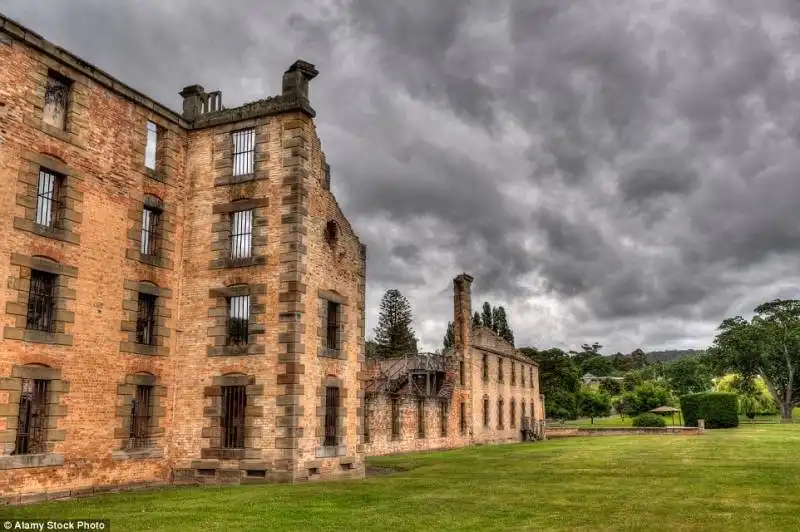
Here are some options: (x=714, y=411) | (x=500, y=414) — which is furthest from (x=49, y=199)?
(x=714, y=411)

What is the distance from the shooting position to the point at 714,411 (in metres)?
52.6

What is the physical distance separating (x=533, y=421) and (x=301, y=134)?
40342 millimetres

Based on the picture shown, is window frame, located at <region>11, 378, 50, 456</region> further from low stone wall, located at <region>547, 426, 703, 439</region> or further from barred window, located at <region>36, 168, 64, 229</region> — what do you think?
low stone wall, located at <region>547, 426, 703, 439</region>

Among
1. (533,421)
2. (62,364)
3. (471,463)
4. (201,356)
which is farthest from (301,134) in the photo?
(533,421)

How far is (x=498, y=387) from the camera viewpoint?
164 feet

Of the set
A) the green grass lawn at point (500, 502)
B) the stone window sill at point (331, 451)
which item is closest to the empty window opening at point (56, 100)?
the green grass lawn at point (500, 502)

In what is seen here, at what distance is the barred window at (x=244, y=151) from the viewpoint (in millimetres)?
22500

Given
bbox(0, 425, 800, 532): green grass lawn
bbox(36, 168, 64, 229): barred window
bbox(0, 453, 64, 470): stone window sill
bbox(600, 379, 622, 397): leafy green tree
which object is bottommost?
bbox(0, 425, 800, 532): green grass lawn

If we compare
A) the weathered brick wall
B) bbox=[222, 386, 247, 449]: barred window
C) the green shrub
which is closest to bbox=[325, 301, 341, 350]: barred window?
bbox=[222, 386, 247, 449]: barred window

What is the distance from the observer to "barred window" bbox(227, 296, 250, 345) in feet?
71.1

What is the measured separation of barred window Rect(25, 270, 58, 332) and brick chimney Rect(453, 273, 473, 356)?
98.6 ft

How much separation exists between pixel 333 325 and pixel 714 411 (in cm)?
4090

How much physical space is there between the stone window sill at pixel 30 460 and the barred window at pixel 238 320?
6.05 meters

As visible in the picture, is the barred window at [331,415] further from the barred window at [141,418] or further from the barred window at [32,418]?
the barred window at [32,418]
